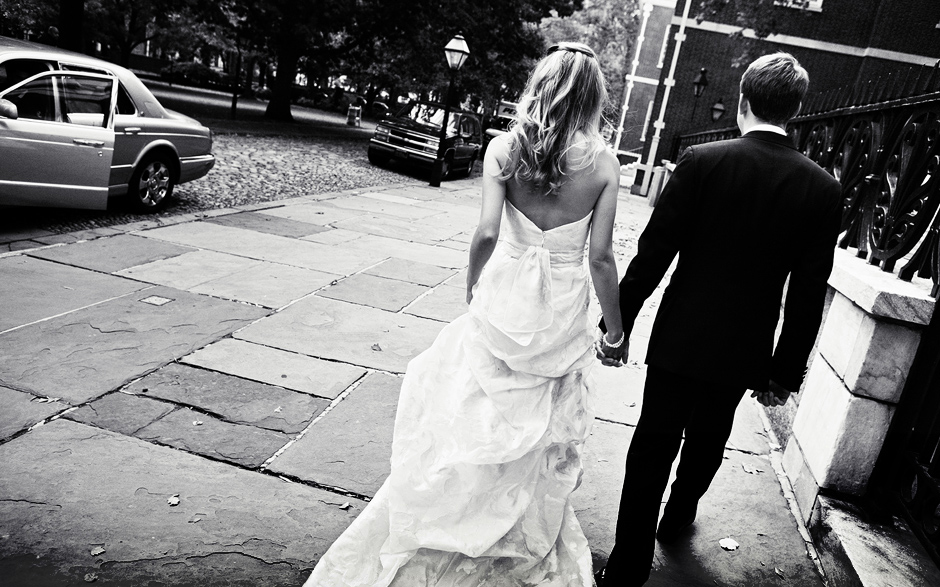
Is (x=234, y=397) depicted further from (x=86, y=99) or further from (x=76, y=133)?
(x=86, y=99)

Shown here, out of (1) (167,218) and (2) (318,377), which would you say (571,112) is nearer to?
(2) (318,377)

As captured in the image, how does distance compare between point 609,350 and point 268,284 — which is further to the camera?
point 268,284

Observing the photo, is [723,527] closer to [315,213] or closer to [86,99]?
[86,99]

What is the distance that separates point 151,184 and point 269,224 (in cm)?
150

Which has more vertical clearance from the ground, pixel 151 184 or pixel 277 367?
pixel 151 184

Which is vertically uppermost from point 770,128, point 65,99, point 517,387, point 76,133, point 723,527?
point 770,128

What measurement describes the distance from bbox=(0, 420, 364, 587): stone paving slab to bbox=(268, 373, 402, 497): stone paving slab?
5.3 inches

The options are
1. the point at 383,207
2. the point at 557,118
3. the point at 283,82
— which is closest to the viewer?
the point at 557,118

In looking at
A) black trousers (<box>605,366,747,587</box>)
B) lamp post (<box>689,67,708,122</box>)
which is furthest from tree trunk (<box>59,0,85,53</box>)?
lamp post (<box>689,67,708,122</box>)

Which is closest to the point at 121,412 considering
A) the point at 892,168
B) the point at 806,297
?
the point at 806,297

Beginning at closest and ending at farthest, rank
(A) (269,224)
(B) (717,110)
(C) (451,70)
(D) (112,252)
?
(D) (112,252) < (A) (269,224) < (C) (451,70) < (B) (717,110)

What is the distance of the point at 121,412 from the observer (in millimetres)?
3717

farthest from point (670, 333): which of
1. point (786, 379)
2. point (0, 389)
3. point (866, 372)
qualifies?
point (0, 389)

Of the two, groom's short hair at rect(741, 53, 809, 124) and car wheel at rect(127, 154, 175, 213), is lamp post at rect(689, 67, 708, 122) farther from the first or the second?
groom's short hair at rect(741, 53, 809, 124)
